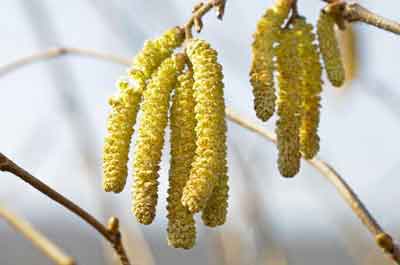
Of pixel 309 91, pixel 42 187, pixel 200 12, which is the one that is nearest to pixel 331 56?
pixel 309 91

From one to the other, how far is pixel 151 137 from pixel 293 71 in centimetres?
24

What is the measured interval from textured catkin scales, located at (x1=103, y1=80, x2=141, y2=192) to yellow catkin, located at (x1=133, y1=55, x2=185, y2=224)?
2 cm

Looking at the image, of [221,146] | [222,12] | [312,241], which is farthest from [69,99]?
[312,241]

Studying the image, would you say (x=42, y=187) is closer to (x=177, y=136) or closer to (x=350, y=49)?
(x=177, y=136)

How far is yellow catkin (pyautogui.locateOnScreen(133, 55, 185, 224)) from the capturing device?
3.60 feet

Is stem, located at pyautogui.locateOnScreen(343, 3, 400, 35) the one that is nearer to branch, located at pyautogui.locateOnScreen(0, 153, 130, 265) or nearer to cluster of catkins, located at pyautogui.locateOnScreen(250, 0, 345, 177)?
cluster of catkins, located at pyautogui.locateOnScreen(250, 0, 345, 177)

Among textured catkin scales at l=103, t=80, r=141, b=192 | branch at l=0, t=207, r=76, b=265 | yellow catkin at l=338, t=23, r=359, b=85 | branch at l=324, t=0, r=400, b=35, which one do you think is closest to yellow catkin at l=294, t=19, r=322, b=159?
branch at l=324, t=0, r=400, b=35

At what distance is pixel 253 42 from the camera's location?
1229mm

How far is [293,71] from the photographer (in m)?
1.23

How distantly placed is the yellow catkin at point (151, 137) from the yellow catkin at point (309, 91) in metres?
0.19

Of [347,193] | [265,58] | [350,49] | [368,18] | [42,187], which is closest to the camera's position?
[42,187]

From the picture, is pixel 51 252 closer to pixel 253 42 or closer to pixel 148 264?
pixel 253 42

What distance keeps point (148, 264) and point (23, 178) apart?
1.42 m

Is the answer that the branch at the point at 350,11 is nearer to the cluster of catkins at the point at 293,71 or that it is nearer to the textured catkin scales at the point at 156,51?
the cluster of catkins at the point at 293,71
